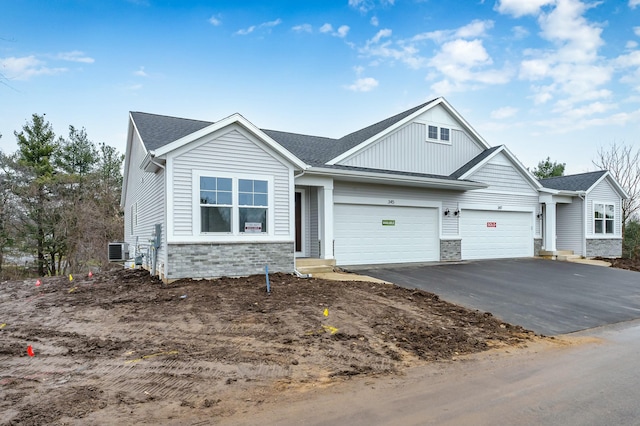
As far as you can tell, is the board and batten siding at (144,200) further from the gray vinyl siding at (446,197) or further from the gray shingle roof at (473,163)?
the gray shingle roof at (473,163)

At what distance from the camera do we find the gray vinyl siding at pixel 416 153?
14.3m

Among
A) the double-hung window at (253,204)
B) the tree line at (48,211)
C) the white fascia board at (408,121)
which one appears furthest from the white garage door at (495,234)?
the tree line at (48,211)

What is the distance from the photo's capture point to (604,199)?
19.5 metres

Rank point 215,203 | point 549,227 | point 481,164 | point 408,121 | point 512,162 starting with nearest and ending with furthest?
1. point 215,203
2. point 408,121
3. point 481,164
4. point 512,162
5. point 549,227

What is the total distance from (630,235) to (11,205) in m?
39.9

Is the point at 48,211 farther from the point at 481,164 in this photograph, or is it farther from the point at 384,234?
the point at 481,164

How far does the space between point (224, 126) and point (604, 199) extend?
19460mm

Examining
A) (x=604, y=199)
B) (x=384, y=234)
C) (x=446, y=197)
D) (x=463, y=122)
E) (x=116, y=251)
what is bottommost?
(x=116, y=251)

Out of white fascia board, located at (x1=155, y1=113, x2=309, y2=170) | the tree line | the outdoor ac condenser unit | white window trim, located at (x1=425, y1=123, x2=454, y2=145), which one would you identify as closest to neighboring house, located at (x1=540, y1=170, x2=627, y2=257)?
white window trim, located at (x1=425, y1=123, x2=454, y2=145)

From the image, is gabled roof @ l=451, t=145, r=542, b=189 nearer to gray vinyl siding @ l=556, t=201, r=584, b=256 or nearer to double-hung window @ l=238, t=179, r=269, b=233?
gray vinyl siding @ l=556, t=201, r=584, b=256

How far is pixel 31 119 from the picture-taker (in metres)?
26.7

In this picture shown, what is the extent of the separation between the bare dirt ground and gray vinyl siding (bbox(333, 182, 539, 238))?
15.3 feet

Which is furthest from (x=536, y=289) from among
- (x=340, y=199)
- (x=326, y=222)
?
(x=340, y=199)

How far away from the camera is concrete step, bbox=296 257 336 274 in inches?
455
